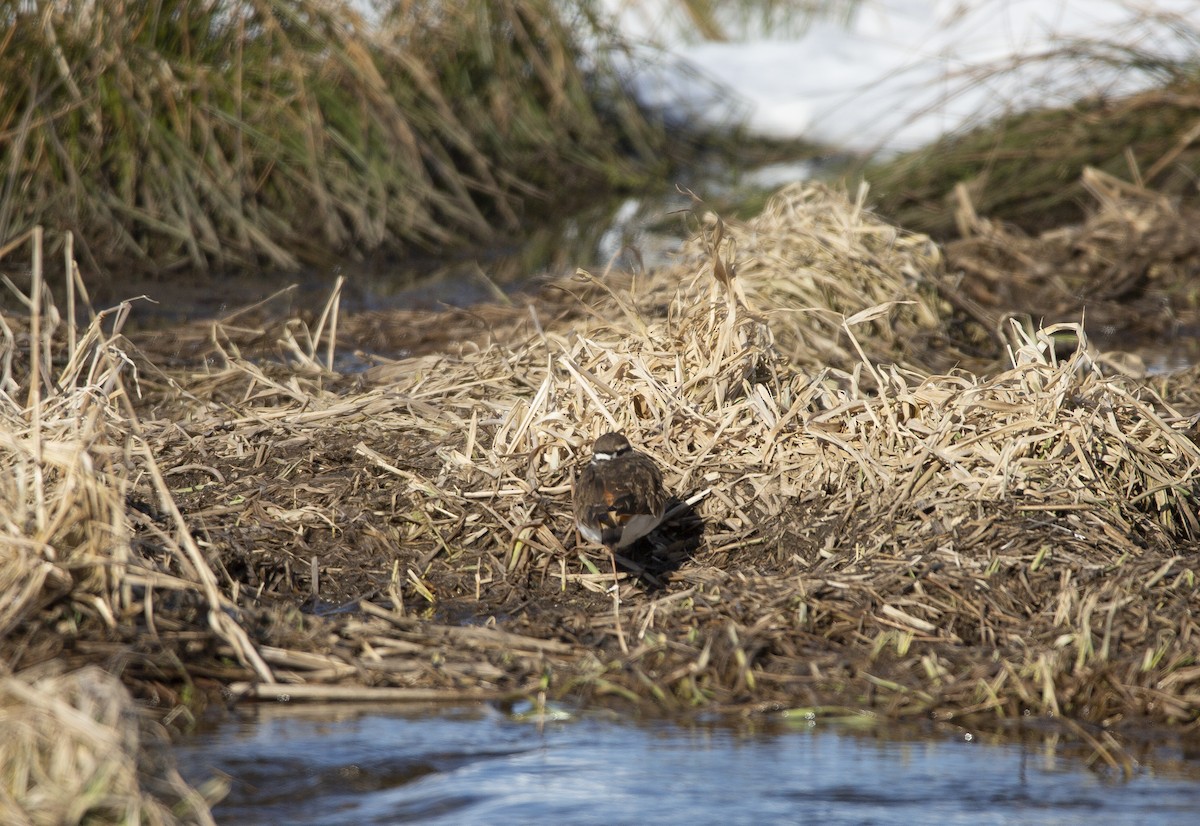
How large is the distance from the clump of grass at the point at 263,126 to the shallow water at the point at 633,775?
639 centimetres

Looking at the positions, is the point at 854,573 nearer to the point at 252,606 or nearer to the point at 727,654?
the point at 727,654

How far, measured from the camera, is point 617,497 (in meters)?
4.06

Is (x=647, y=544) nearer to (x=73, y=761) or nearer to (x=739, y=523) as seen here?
(x=739, y=523)

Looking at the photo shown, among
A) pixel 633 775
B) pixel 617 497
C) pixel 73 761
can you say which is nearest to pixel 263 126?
pixel 617 497

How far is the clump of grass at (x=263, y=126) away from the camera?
8.84 metres

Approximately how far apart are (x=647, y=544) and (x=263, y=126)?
6060 mm

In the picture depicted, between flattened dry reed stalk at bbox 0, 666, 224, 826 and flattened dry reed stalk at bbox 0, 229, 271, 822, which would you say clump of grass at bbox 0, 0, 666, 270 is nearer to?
flattened dry reed stalk at bbox 0, 229, 271, 822

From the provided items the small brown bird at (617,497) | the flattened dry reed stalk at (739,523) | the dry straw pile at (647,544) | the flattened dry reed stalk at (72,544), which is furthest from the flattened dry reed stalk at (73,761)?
the small brown bird at (617,497)

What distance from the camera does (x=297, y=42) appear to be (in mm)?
9766

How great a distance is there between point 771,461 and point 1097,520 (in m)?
1.10

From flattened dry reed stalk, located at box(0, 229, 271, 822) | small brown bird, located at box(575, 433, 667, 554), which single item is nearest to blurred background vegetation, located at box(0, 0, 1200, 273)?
flattened dry reed stalk, located at box(0, 229, 271, 822)

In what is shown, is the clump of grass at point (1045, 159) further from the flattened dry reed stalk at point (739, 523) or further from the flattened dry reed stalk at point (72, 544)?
the flattened dry reed stalk at point (72, 544)

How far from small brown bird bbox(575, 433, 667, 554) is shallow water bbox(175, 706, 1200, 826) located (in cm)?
66

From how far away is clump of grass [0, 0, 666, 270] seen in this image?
29.0ft
